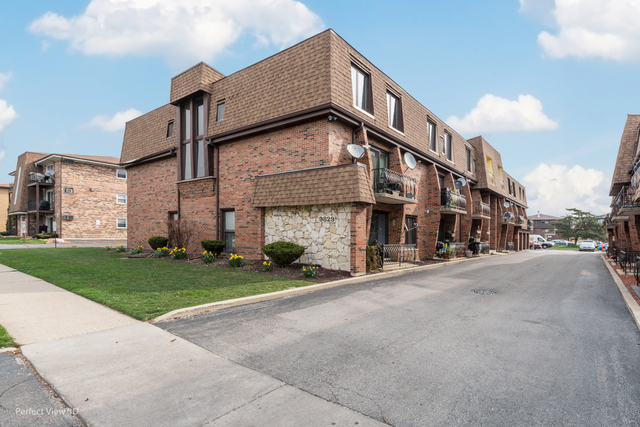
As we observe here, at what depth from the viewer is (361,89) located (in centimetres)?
1402

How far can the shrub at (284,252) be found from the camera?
452 inches

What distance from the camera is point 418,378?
3699mm

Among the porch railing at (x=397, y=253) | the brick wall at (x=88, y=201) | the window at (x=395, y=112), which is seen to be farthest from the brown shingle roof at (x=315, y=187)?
the brick wall at (x=88, y=201)

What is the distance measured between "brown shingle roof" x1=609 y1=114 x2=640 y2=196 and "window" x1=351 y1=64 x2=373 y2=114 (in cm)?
1771

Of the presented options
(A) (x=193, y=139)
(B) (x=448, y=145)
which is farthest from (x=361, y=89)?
(B) (x=448, y=145)

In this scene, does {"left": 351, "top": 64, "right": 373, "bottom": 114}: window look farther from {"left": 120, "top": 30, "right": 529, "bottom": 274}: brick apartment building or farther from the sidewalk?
the sidewalk

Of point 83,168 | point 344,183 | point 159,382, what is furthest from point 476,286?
point 83,168

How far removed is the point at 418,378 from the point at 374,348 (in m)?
0.99

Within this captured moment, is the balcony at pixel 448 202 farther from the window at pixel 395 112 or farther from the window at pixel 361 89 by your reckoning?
the window at pixel 361 89

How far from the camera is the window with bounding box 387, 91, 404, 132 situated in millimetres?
16172

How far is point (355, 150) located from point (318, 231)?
11.1 ft

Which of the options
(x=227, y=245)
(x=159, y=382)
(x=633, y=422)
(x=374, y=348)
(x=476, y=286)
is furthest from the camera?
(x=227, y=245)

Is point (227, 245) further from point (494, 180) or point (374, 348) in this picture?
point (494, 180)

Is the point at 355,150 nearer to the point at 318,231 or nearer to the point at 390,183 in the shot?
the point at 390,183
